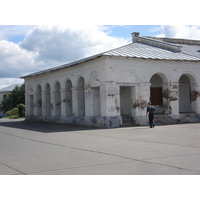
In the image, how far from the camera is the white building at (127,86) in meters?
19.9

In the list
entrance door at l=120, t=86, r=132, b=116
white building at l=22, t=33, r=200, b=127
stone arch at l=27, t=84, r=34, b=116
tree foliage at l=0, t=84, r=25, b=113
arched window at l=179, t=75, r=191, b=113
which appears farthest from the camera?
tree foliage at l=0, t=84, r=25, b=113

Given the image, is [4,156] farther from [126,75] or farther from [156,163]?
[126,75]

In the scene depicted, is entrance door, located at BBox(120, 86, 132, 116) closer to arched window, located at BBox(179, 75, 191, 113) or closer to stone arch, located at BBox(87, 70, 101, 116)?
stone arch, located at BBox(87, 70, 101, 116)

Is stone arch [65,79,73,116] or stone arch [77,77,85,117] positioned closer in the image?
stone arch [77,77,85,117]

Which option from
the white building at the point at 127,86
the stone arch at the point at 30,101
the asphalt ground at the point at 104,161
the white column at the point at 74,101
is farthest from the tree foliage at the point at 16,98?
the asphalt ground at the point at 104,161

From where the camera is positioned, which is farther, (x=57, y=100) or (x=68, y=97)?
(x=57, y=100)

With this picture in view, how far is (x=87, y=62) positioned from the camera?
21.8 meters

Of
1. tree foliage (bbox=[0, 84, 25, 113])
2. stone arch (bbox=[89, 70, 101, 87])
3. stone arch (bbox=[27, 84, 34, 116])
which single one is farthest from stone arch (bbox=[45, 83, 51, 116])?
tree foliage (bbox=[0, 84, 25, 113])

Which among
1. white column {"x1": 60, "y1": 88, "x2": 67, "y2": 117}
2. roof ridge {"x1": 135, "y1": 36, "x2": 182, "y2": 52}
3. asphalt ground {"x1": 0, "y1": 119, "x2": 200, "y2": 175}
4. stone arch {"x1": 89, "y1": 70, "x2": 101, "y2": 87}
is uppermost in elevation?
roof ridge {"x1": 135, "y1": 36, "x2": 182, "y2": 52}

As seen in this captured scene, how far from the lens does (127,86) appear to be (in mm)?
23750

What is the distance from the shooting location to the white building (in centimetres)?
1991

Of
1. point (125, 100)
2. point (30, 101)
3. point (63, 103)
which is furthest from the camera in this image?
point (30, 101)

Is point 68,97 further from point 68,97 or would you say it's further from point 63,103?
point 63,103

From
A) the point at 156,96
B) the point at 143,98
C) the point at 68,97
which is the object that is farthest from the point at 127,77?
the point at 68,97
